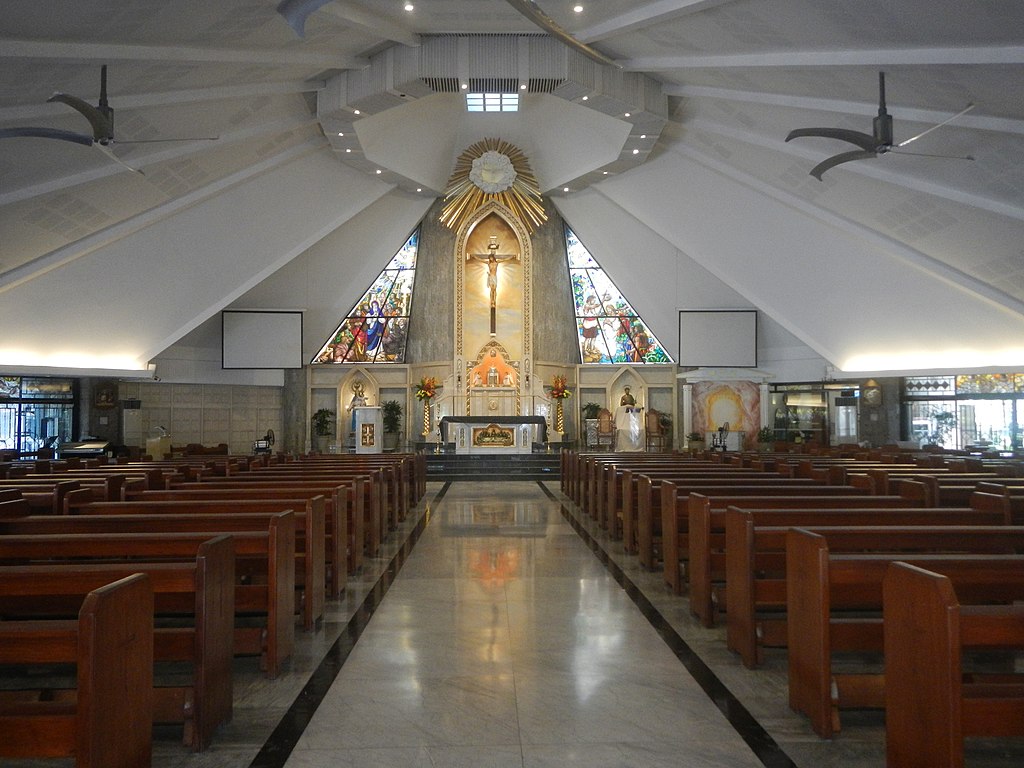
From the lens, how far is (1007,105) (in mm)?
8398

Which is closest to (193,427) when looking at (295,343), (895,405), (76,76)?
(295,343)

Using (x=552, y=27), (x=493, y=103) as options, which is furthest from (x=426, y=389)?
(x=552, y=27)

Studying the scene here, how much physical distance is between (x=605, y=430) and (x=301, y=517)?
1544cm

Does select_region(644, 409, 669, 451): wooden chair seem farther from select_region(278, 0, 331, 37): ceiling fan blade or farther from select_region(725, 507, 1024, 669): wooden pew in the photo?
select_region(725, 507, 1024, 669): wooden pew

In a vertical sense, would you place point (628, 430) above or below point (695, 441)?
above

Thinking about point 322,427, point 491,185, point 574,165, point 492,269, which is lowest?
point 322,427

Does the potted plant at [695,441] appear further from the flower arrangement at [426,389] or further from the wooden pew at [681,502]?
the wooden pew at [681,502]

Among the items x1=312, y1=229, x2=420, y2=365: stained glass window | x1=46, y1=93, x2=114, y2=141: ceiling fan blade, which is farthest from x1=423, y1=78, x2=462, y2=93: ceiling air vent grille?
x1=312, y1=229, x2=420, y2=365: stained glass window

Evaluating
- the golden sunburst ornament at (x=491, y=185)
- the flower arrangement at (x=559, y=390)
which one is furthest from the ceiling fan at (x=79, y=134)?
the flower arrangement at (x=559, y=390)

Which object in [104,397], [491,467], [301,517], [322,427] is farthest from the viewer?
[322,427]

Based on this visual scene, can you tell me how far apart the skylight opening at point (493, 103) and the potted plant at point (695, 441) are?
8545 mm

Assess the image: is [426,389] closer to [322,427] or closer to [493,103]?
[322,427]

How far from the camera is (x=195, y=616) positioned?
2848 mm

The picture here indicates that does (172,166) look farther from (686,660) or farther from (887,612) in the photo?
(887,612)
